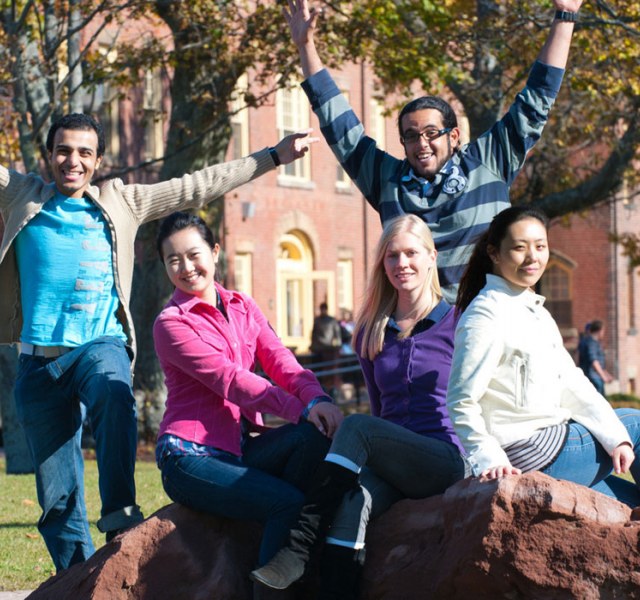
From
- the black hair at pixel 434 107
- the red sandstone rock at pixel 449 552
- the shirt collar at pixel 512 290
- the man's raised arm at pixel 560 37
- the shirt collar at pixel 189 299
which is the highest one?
the man's raised arm at pixel 560 37

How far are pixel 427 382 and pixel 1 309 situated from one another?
2.03 m

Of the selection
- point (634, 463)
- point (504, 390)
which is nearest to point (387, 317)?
point (504, 390)

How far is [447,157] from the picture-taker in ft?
17.9

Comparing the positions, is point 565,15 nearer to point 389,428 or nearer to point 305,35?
point 305,35

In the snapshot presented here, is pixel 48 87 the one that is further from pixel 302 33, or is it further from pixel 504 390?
pixel 504 390

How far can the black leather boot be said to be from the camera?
4.45 meters

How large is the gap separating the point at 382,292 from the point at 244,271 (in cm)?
2193

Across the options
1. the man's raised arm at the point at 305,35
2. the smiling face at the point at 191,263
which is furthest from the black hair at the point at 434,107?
the smiling face at the point at 191,263

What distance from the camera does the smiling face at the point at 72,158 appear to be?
5570mm

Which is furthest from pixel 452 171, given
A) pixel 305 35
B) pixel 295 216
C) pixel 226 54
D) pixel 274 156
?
pixel 295 216

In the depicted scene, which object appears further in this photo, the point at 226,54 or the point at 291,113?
the point at 291,113

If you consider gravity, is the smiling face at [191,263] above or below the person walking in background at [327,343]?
above

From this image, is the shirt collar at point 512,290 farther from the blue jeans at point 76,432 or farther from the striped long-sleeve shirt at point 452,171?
the blue jeans at point 76,432

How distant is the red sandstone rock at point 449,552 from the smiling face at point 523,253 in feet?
2.80
